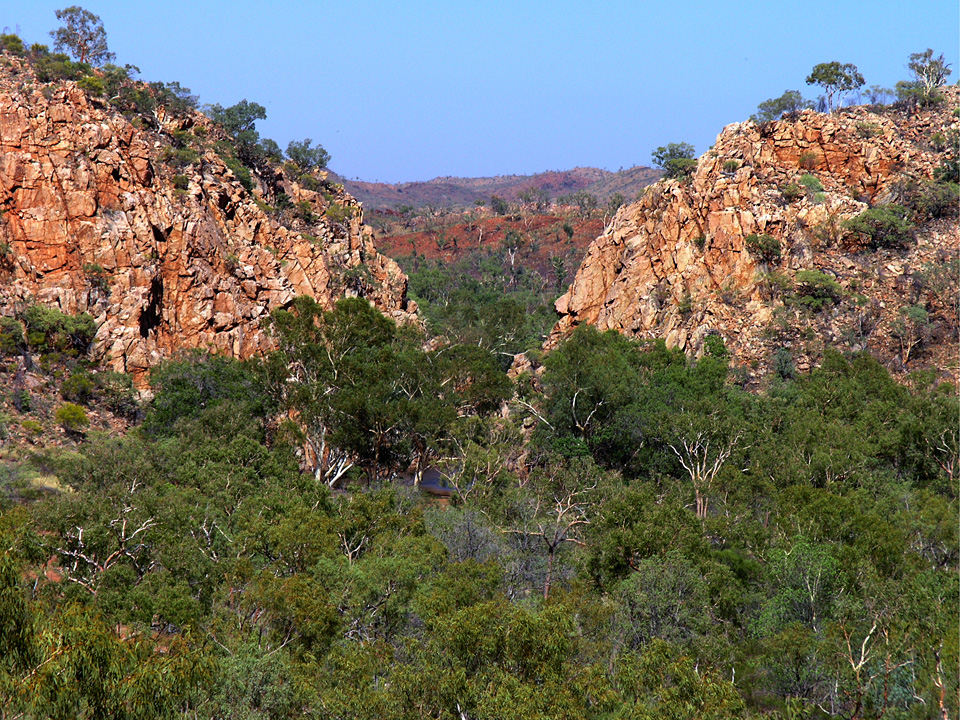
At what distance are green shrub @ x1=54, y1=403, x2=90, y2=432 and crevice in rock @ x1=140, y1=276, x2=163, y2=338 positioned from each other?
757cm

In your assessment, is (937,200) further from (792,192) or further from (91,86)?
(91,86)

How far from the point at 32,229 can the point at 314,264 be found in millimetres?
20107

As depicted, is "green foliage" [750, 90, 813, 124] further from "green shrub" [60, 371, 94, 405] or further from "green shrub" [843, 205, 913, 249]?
"green shrub" [60, 371, 94, 405]

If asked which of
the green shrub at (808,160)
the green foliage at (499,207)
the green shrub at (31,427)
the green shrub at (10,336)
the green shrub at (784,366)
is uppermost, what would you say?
the green foliage at (499,207)

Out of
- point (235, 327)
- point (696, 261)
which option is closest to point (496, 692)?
point (235, 327)

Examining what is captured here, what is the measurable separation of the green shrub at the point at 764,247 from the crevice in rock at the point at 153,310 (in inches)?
1527

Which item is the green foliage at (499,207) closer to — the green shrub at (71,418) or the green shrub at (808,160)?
the green shrub at (808,160)

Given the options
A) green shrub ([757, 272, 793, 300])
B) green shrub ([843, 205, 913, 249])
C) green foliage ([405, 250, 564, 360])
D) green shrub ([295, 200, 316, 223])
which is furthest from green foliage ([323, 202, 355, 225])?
green shrub ([843, 205, 913, 249])

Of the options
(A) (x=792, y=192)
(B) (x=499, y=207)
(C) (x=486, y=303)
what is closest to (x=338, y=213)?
(C) (x=486, y=303)

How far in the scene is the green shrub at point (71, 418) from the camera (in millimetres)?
43344

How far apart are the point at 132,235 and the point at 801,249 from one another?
144ft

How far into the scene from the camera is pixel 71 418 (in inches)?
1710

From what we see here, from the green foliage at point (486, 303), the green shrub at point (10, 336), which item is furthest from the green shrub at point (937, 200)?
the green shrub at point (10, 336)

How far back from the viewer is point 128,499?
1025 inches
